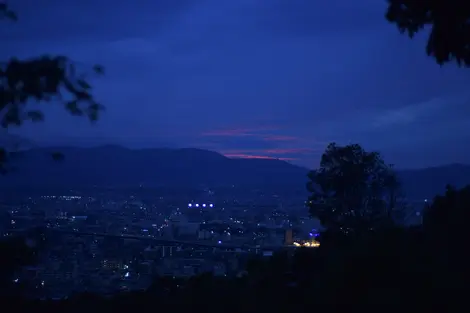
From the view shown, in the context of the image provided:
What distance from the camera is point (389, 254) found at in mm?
7453

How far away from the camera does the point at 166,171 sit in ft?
98.7

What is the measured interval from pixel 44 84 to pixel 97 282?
613 centimetres

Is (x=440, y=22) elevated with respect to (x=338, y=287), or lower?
elevated

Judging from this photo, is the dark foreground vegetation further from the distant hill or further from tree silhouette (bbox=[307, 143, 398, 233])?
tree silhouette (bbox=[307, 143, 398, 233])

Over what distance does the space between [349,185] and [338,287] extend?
15.1m

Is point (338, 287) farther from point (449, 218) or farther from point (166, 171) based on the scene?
point (166, 171)

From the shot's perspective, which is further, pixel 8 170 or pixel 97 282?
pixel 97 282

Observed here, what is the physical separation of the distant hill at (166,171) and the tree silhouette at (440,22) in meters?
5.92

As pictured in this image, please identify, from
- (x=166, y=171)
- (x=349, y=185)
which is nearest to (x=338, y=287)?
(x=349, y=185)

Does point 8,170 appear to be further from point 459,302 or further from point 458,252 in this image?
point 458,252

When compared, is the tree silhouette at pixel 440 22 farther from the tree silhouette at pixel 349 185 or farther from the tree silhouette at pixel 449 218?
the tree silhouette at pixel 349 185

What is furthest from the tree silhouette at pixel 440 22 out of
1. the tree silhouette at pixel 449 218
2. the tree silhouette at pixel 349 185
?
the tree silhouette at pixel 349 185

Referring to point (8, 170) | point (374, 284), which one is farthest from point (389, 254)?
point (8, 170)

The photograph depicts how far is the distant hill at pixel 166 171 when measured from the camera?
850 cm
